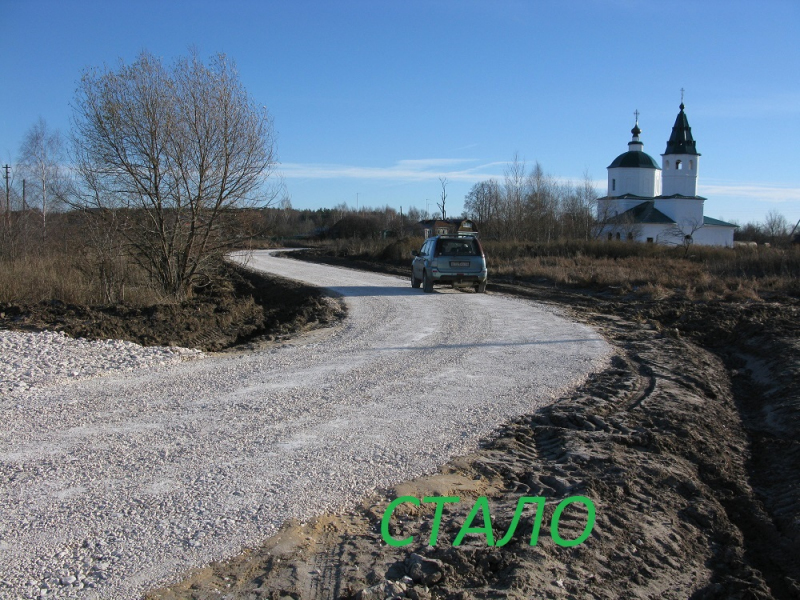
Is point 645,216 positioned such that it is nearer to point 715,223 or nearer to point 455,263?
point 715,223

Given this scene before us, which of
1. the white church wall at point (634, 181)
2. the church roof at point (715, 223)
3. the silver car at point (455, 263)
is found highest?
the white church wall at point (634, 181)

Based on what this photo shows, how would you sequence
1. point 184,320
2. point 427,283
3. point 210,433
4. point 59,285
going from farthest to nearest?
point 427,283, point 59,285, point 184,320, point 210,433

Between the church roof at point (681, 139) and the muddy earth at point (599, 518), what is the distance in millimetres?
79158

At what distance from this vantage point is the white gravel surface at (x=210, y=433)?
4.05 meters

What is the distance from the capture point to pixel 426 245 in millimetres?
22109

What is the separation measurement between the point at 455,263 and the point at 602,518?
16414 millimetres

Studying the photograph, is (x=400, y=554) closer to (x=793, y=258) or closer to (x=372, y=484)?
(x=372, y=484)

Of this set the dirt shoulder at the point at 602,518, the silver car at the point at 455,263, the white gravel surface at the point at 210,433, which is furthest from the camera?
the silver car at the point at 455,263

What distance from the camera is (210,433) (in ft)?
20.6

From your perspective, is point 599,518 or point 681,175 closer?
point 599,518

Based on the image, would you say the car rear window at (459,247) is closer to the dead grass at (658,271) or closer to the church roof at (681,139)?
the dead grass at (658,271)

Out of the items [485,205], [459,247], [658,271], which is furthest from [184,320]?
[485,205]

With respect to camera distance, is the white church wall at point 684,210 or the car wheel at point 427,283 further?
the white church wall at point 684,210

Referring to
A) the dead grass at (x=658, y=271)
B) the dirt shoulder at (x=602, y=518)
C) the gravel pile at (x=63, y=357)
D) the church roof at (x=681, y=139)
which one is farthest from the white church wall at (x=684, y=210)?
the gravel pile at (x=63, y=357)
